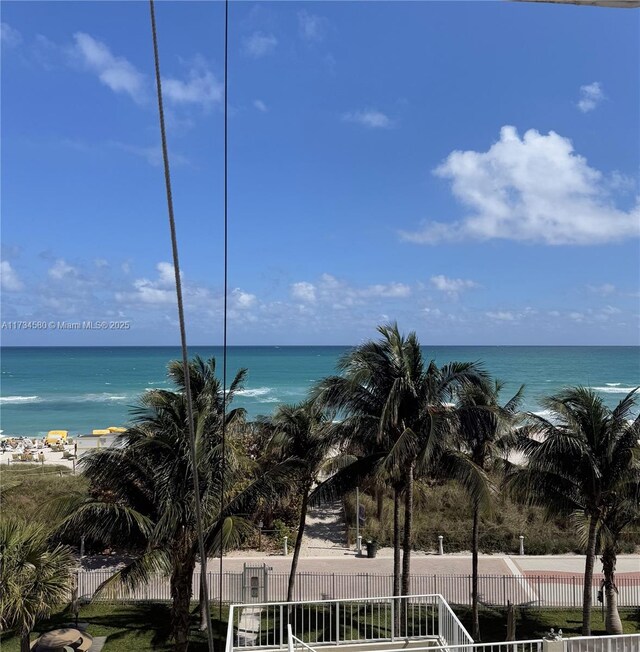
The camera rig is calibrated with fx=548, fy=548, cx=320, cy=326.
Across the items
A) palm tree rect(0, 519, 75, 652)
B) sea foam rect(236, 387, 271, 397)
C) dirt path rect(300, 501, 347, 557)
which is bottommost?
dirt path rect(300, 501, 347, 557)

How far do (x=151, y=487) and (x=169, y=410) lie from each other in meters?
1.59

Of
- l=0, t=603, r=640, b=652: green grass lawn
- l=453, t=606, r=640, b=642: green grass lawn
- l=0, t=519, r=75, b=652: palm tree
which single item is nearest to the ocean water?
l=0, t=603, r=640, b=652: green grass lawn

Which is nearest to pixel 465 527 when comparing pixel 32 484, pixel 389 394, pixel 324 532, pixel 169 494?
pixel 324 532

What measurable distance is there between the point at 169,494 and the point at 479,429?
7032 millimetres

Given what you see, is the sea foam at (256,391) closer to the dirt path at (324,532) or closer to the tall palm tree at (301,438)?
the dirt path at (324,532)

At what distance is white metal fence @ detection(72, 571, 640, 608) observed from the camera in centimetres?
1565

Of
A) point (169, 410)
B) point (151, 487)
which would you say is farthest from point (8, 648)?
point (169, 410)

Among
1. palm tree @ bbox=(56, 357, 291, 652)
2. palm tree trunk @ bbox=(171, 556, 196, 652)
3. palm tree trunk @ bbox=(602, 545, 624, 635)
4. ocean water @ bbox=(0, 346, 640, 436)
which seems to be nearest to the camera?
palm tree @ bbox=(56, 357, 291, 652)

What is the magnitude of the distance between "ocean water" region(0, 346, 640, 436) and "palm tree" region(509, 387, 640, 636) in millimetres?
30075

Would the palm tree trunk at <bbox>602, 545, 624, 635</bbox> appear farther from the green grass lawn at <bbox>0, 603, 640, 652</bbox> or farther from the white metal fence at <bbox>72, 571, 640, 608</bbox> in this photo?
the white metal fence at <bbox>72, 571, 640, 608</bbox>

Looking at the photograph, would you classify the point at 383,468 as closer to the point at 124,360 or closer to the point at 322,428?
the point at 322,428

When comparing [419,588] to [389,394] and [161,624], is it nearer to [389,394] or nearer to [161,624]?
[161,624]

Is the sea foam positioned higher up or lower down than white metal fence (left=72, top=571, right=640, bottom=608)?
higher up

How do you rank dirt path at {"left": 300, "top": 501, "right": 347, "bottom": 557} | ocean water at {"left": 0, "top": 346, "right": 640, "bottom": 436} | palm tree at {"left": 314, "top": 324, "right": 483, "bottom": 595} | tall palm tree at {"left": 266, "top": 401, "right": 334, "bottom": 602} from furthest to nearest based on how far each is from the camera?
1. ocean water at {"left": 0, "top": 346, "right": 640, "bottom": 436}
2. dirt path at {"left": 300, "top": 501, "right": 347, "bottom": 557}
3. tall palm tree at {"left": 266, "top": 401, "right": 334, "bottom": 602}
4. palm tree at {"left": 314, "top": 324, "right": 483, "bottom": 595}
